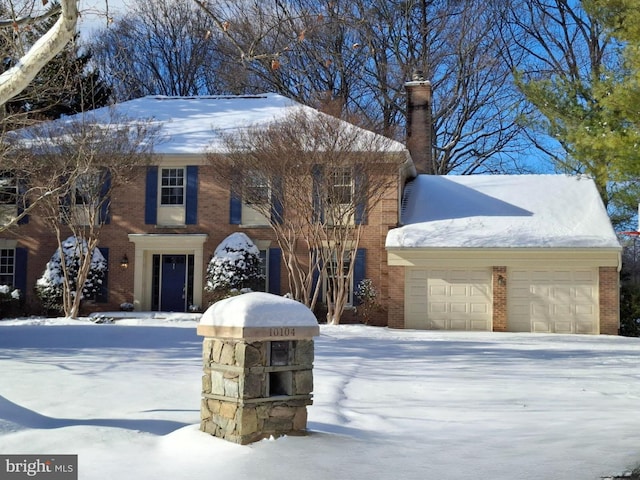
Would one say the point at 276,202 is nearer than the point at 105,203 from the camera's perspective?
Yes

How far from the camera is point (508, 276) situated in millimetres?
21625

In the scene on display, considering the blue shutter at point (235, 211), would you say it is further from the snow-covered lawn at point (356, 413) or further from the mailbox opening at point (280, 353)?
the mailbox opening at point (280, 353)

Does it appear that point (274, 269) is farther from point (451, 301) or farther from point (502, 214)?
point (502, 214)

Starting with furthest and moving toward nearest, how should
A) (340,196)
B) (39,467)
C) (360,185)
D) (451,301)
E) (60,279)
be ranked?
(60,279) < (451,301) < (340,196) < (360,185) < (39,467)

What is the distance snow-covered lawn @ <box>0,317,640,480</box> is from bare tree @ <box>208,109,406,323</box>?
6226 millimetres

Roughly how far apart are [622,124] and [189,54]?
26.2 meters

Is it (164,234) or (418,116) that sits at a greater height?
(418,116)

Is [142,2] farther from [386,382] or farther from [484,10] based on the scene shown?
[386,382]

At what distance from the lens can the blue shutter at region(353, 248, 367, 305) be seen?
2292cm

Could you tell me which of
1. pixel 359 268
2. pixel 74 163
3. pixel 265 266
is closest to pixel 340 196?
pixel 359 268

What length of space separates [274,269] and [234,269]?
1.62 m

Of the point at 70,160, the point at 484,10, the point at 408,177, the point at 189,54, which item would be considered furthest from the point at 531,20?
the point at 70,160

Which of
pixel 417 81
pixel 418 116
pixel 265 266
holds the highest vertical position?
pixel 417 81

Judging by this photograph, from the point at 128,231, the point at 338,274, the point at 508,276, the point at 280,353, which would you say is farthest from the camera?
the point at 128,231
